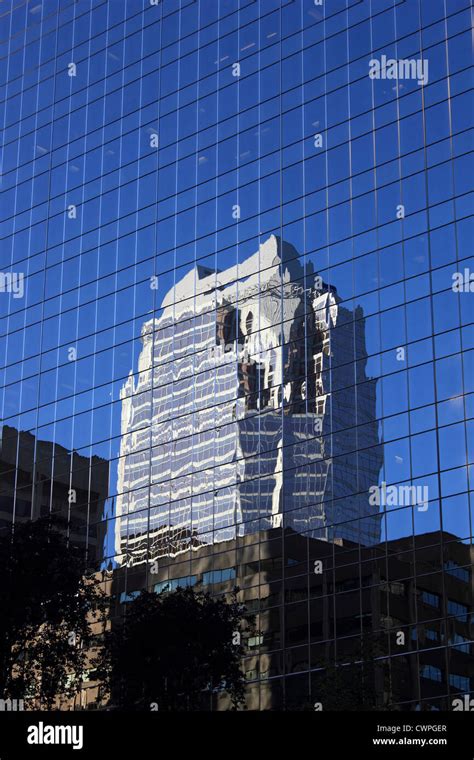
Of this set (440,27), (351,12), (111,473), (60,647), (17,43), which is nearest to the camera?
(60,647)

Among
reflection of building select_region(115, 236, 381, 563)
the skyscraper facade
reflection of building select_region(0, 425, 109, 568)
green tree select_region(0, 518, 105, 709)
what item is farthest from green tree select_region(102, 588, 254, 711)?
reflection of building select_region(0, 425, 109, 568)

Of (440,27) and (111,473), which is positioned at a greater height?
(440,27)

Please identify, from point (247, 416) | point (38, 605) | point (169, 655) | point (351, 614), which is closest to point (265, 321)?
point (247, 416)

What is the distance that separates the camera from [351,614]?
68250 millimetres

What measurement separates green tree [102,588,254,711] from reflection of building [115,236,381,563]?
1005 cm

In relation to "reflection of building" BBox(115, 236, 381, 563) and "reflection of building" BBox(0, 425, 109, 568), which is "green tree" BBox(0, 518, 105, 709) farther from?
"reflection of building" BBox(0, 425, 109, 568)

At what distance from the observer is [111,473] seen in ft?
283

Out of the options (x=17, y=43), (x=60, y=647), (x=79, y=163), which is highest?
(x=17, y=43)

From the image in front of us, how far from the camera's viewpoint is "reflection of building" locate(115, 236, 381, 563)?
2859 inches

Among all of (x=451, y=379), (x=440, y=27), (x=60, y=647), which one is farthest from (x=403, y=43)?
(x=60, y=647)

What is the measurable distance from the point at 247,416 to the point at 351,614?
49.4ft

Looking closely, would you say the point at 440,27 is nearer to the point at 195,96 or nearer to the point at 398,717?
the point at 195,96

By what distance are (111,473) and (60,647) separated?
24.6 meters

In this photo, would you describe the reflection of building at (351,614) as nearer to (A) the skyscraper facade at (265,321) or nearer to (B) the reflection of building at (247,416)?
(A) the skyscraper facade at (265,321)
